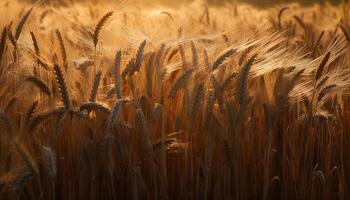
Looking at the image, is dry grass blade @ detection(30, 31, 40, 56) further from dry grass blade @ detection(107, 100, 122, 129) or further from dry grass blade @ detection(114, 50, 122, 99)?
dry grass blade @ detection(107, 100, 122, 129)

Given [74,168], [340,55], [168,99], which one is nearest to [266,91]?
[168,99]

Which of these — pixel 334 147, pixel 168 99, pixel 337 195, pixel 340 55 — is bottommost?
pixel 337 195

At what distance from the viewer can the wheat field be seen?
4.97 feet

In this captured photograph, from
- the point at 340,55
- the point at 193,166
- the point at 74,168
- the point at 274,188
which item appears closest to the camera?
the point at 74,168

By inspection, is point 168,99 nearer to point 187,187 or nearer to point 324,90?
point 187,187

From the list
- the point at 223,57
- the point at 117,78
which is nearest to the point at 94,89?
the point at 117,78

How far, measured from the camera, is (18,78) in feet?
5.23

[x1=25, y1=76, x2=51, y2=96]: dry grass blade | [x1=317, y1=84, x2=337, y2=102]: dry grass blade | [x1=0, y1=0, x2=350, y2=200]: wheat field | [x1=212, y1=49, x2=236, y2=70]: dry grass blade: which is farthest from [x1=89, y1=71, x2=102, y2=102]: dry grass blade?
[x1=317, y1=84, x2=337, y2=102]: dry grass blade

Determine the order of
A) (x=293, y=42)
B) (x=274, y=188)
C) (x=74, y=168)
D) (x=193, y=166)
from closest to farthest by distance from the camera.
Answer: (x=74, y=168) < (x=193, y=166) < (x=274, y=188) < (x=293, y=42)

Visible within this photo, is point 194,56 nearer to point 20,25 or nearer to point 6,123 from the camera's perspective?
point 20,25

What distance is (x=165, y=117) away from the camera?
1729 millimetres

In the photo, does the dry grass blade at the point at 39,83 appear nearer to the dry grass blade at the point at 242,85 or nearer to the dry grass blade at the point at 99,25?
the dry grass blade at the point at 99,25

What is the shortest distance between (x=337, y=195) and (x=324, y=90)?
0.35 meters

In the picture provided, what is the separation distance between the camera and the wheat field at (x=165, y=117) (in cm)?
152
